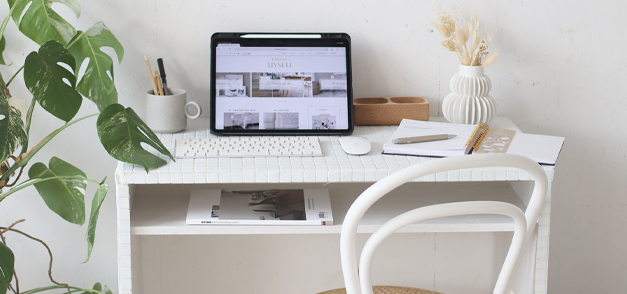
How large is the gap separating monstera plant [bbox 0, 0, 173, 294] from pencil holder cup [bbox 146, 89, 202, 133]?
7 centimetres

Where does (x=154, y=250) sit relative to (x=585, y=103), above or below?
below

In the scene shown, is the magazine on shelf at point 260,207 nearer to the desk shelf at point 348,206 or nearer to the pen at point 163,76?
the desk shelf at point 348,206

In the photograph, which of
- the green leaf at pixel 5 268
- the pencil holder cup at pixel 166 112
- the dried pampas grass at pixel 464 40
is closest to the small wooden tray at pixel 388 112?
the dried pampas grass at pixel 464 40

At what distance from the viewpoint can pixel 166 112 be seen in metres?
1.31

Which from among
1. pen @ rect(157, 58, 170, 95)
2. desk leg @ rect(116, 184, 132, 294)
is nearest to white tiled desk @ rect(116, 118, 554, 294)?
desk leg @ rect(116, 184, 132, 294)

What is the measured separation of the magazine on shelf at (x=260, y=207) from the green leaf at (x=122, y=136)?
17 cm

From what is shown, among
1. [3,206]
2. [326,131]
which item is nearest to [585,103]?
[326,131]

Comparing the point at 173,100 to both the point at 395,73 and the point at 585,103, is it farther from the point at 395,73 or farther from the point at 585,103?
the point at 585,103

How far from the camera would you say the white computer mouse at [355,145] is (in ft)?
3.90

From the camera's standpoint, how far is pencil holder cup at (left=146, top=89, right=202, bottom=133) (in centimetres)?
131

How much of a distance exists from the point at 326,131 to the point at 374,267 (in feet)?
1.52

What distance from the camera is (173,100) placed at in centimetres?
132

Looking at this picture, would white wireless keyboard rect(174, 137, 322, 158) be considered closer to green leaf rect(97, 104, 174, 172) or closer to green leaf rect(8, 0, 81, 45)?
green leaf rect(97, 104, 174, 172)

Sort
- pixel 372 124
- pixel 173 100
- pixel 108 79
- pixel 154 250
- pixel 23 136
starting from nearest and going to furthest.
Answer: pixel 23 136, pixel 108 79, pixel 173 100, pixel 372 124, pixel 154 250
